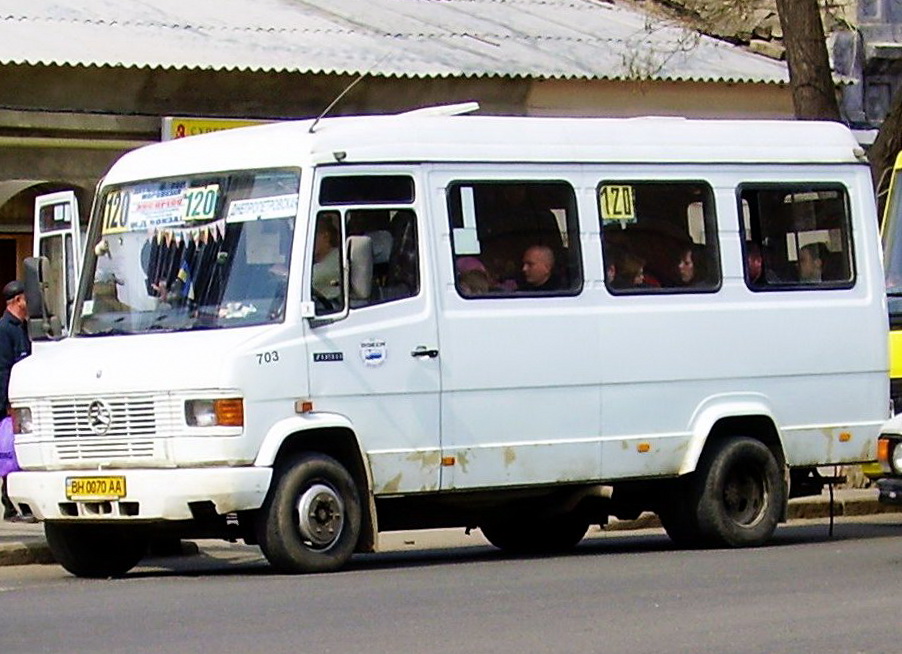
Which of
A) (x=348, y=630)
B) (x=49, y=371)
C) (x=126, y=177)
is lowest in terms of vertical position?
(x=348, y=630)

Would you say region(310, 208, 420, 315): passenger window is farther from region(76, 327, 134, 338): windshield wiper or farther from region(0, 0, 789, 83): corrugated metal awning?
region(0, 0, 789, 83): corrugated metal awning

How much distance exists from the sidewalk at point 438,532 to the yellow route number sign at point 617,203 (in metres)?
2.47

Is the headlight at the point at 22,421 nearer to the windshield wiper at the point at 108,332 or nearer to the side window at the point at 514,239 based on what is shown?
the windshield wiper at the point at 108,332

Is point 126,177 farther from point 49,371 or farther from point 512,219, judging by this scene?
point 512,219

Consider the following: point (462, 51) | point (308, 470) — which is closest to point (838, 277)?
point (308, 470)

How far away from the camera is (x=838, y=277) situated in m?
15.3

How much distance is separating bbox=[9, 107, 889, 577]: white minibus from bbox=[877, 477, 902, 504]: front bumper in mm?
1939

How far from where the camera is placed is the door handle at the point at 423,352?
1339 cm

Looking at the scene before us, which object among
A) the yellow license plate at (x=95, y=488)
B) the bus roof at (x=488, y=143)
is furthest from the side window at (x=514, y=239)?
the yellow license plate at (x=95, y=488)

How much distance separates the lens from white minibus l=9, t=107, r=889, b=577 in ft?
42.3

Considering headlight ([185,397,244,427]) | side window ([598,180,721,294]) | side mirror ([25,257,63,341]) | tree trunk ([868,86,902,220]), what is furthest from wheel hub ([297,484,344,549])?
tree trunk ([868,86,902,220])

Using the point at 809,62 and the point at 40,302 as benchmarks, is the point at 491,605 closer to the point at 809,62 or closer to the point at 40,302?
the point at 40,302

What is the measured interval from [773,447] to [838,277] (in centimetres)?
124

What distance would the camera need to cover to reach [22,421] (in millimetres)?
13555
